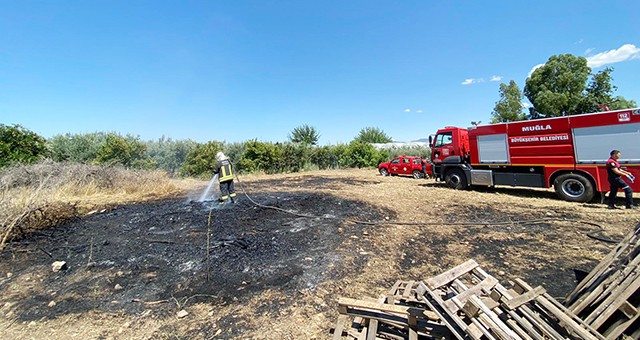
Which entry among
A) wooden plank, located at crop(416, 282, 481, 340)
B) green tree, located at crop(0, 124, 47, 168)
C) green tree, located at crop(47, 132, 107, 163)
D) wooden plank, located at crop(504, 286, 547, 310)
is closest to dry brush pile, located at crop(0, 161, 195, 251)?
green tree, located at crop(0, 124, 47, 168)

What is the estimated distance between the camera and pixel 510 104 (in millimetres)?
25094

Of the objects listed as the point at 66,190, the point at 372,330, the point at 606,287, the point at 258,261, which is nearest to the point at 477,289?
the point at 372,330

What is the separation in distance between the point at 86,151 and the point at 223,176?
14.9 m

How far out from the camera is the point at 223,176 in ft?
28.7

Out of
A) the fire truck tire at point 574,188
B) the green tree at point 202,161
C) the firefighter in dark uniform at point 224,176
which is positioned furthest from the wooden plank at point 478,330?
the green tree at point 202,161

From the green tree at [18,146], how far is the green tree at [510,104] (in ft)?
111

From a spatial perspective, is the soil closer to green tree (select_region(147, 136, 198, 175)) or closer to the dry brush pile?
the dry brush pile

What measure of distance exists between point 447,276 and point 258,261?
2980mm

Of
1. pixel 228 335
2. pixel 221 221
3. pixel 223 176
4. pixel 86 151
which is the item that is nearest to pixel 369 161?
pixel 223 176

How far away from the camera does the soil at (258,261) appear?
2.99 metres

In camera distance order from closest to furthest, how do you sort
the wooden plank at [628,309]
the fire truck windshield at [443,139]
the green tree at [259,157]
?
the wooden plank at [628,309], the fire truck windshield at [443,139], the green tree at [259,157]

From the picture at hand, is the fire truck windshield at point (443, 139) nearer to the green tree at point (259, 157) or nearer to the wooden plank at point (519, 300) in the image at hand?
the wooden plank at point (519, 300)

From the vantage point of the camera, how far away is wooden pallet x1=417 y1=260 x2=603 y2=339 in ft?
6.26

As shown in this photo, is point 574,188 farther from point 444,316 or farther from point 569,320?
point 444,316
